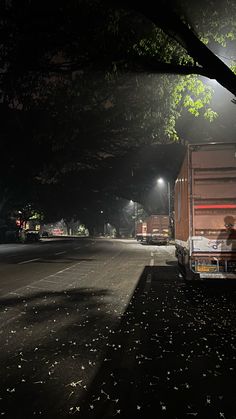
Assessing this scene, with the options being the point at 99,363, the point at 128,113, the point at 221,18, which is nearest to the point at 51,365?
the point at 99,363

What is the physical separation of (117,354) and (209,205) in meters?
5.88

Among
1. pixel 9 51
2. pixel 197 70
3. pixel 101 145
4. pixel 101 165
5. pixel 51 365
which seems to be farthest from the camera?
pixel 101 165

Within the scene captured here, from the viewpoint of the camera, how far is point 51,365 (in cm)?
475

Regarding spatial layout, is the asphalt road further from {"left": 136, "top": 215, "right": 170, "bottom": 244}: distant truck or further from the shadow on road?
{"left": 136, "top": 215, "right": 170, "bottom": 244}: distant truck

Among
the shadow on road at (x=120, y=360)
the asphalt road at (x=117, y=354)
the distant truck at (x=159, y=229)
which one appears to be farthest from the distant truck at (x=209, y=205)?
the distant truck at (x=159, y=229)

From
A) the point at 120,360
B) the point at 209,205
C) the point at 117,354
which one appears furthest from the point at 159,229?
the point at 120,360

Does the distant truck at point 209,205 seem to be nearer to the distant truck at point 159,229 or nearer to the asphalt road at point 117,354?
the asphalt road at point 117,354

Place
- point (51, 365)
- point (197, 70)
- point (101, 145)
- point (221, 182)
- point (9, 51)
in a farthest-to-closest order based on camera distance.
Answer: point (101, 145) < point (221, 182) < point (9, 51) < point (197, 70) < point (51, 365)

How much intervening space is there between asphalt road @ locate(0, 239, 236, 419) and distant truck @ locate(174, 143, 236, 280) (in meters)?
1.18

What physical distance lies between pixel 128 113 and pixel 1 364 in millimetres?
9408

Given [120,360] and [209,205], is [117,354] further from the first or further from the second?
[209,205]

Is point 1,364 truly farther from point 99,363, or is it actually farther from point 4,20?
point 4,20

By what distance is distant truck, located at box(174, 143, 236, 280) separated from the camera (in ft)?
31.2

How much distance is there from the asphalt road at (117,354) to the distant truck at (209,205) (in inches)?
46.4
